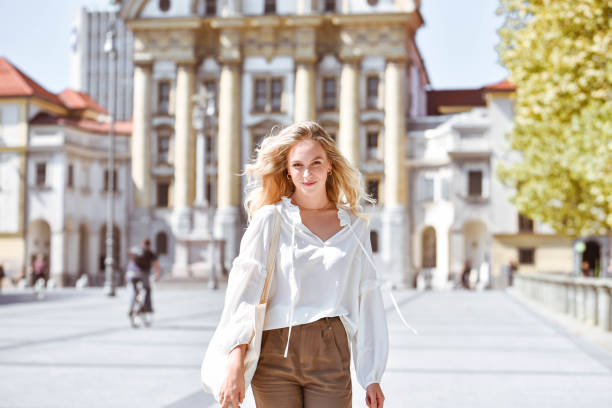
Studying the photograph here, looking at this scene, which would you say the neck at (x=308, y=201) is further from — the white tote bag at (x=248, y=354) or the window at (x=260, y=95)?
the window at (x=260, y=95)

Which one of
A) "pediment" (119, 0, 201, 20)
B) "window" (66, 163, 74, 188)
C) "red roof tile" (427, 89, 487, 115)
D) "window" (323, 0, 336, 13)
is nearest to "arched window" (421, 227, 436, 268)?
"red roof tile" (427, 89, 487, 115)

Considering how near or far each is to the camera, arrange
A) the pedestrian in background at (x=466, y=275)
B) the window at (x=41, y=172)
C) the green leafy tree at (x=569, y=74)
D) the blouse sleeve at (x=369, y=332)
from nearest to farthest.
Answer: the blouse sleeve at (x=369, y=332), the green leafy tree at (x=569, y=74), the pedestrian in background at (x=466, y=275), the window at (x=41, y=172)

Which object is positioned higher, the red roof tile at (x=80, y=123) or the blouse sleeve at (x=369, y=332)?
the red roof tile at (x=80, y=123)

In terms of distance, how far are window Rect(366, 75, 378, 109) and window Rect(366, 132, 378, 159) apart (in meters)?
1.82

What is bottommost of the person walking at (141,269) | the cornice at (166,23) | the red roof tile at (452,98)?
the person walking at (141,269)

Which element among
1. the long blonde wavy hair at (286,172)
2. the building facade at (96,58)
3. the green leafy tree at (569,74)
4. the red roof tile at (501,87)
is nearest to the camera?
the long blonde wavy hair at (286,172)

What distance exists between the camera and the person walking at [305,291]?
3750mm

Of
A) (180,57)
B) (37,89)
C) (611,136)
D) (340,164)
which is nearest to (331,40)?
(180,57)

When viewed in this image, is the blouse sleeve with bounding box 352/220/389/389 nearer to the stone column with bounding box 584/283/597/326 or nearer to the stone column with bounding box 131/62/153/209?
the stone column with bounding box 584/283/597/326

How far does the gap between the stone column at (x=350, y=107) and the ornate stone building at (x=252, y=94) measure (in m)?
0.06

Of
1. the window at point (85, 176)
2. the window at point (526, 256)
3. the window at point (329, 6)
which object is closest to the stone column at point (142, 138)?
the window at point (85, 176)

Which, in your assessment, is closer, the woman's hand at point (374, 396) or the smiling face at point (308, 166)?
the woman's hand at point (374, 396)

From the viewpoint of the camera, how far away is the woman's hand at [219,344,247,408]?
364 cm

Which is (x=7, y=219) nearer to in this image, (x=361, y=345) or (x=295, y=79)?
(x=295, y=79)
